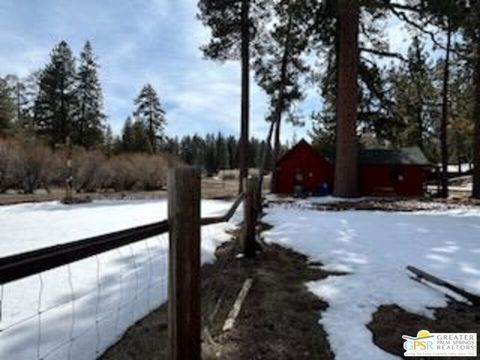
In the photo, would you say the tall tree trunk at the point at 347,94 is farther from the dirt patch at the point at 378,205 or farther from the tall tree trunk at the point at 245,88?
the tall tree trunk at the point at 245,88

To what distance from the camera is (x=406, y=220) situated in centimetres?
1177

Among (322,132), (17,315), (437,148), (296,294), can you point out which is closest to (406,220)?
(296,294)

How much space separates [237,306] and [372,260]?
288 centimetres

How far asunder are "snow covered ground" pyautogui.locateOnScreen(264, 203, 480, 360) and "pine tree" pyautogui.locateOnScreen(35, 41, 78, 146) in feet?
124

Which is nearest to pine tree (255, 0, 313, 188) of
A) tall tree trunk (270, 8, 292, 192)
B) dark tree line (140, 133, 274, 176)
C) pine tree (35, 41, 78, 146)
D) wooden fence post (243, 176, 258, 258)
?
tall tree trunk (270, 8, 292, 192)

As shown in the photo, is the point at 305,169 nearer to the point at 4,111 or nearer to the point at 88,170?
the point at 88,170

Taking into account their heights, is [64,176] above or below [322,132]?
below

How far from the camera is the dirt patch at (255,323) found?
3.45 metres

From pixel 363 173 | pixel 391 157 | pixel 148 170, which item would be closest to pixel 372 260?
pixel 363 173

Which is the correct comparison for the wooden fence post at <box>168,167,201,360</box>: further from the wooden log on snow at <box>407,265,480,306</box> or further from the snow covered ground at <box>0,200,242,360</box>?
the wooden log on snow at <box>407,265,480,306</box>

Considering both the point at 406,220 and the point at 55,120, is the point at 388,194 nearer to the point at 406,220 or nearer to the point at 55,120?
the point at 406,220

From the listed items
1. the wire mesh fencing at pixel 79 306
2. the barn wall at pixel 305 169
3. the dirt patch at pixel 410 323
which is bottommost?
the wire mesh fencing at pixel 79 306

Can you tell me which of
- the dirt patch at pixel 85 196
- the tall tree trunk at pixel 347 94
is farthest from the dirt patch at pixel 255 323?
the tall tree trunk at pixel 347 94

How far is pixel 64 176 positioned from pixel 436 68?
2197 centimetres
